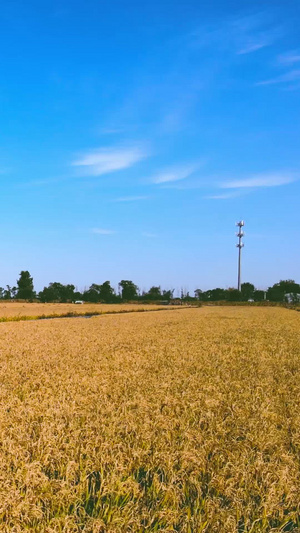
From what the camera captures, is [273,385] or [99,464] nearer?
[99,464]

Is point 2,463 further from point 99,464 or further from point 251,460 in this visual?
point 251,460

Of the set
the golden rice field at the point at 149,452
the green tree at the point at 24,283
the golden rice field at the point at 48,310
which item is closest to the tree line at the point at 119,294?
the green tree at the point at 24,283

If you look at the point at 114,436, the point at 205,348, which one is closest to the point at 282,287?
the point at 205,348

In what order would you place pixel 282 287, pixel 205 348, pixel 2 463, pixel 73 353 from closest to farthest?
pixel 2 463 → pixel 73 353 → pixel 205 348 → pixel 282 287

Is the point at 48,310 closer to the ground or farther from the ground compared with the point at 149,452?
closer to the ground

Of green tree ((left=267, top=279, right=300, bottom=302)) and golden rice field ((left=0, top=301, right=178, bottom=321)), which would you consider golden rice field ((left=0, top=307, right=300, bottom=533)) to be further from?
green tree ((left=267, top=279, right=300, bottom=302))

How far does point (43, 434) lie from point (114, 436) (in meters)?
0.91

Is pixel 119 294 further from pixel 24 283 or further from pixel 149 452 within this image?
pixel 149 452

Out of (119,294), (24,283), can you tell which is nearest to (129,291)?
(119,294)

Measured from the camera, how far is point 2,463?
4781 millimetres

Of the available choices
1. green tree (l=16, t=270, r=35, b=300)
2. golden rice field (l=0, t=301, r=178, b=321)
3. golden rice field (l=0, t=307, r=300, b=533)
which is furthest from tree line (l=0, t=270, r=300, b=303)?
golden rice field (l=0, t=307, r=300, b=533)

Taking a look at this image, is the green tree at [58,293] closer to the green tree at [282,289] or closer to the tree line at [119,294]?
the tree line at [119,294]

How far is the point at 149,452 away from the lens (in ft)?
17.5

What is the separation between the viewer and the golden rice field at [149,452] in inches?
151
